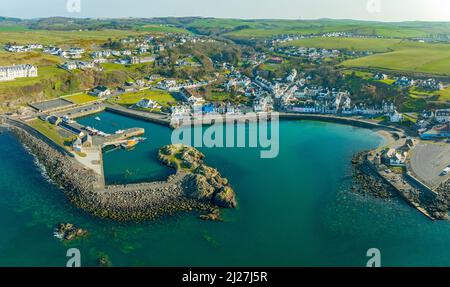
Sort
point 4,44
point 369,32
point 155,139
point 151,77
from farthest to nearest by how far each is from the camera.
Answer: point 369,32 < point 4,44 < point 151,77 < point 155,139

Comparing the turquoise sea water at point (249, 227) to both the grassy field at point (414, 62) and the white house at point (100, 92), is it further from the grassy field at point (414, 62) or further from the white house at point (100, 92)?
the grassy field at point (414, 62)

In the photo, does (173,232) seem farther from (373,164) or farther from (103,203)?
(373,164)

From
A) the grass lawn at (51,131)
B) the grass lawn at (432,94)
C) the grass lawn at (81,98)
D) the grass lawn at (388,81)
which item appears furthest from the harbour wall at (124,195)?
the grass lawn at (388,81)

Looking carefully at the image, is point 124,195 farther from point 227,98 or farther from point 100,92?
A: point 100,92

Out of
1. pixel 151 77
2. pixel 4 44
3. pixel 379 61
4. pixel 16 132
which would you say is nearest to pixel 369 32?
pixel 379 61

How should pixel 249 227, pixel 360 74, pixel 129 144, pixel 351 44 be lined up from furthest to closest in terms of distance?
pixel 351 44, pixel 360 74, pixel 129 144, pixel 249 227

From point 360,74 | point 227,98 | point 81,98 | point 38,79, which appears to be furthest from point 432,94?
point 38,79
